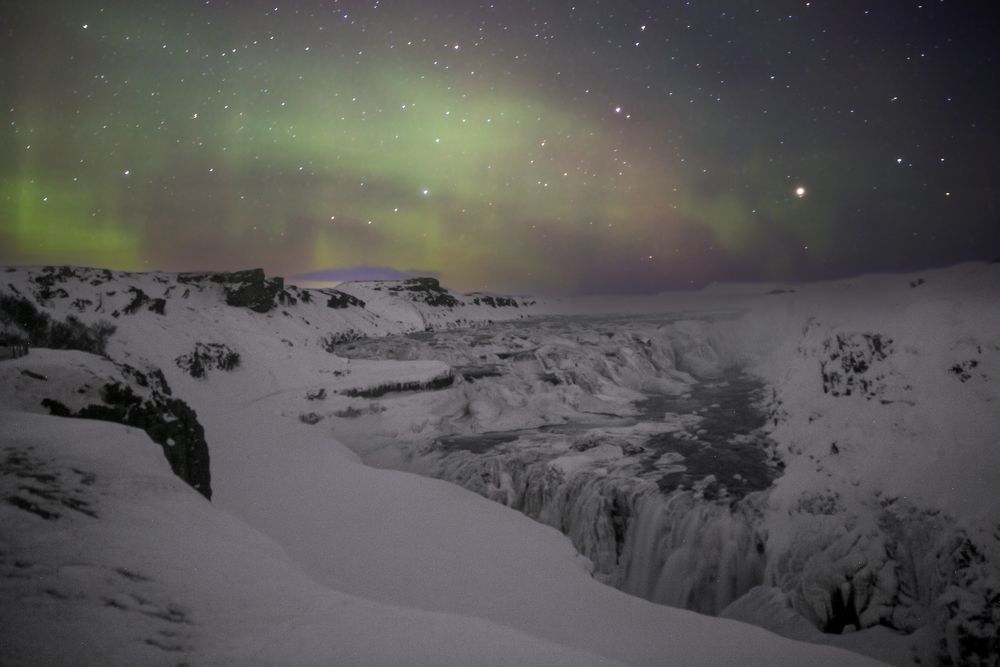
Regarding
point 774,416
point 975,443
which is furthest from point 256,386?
point 975,443

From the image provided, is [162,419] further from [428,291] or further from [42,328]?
[428,291]

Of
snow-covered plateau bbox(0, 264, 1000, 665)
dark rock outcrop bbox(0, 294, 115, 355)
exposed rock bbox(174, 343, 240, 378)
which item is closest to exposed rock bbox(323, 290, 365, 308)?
exposed rock bbox(174, 343, 240, 378)

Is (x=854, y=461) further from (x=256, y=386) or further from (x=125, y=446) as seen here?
(x=256, y=386)

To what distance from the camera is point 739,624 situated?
629 centimetres

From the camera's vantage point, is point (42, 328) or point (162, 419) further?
point (42, 328)

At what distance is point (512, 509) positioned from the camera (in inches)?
442

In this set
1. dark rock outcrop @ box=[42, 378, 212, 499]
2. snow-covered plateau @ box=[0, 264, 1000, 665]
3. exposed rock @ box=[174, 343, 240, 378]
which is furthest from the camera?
exposed rock @ box=[174, 343, 240, 378]

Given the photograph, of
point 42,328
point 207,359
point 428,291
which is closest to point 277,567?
point 42,328

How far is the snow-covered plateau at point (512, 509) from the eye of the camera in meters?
2.98

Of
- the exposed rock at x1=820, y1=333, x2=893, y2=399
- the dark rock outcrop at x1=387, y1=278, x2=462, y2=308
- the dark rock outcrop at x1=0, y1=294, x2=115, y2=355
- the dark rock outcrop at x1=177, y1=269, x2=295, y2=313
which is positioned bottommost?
the dark rock outcrop at x1=0, y1=294, x2=115, y2=355

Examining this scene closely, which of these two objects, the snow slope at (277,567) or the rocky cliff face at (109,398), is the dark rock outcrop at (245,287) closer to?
the snow slope at (277,567)

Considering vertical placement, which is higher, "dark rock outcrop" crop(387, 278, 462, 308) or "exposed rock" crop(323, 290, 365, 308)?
"dark rock outcrop" crop(387, 278, 462, 308)

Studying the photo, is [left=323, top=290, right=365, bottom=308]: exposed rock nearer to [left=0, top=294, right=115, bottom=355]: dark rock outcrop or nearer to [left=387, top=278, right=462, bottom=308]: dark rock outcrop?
[left=387, top=278, right=462, bottom=308]: dark rock outcrop

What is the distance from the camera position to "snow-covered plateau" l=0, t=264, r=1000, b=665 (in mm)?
2979
